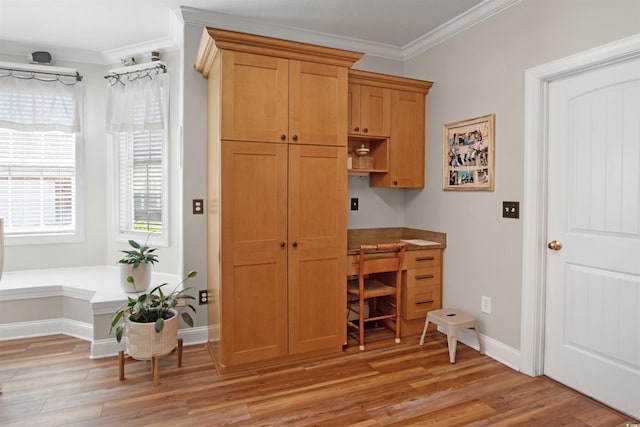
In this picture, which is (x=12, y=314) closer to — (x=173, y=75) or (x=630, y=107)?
(x=173, y=75)

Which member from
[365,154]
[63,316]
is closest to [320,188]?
[365,154]

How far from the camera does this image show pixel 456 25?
3109mm

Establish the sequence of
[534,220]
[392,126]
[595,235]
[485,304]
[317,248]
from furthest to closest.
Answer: [392,126], [485,304], [317,248], [534,220], [595,235]

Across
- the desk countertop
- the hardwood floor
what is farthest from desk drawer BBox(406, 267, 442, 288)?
the hardwood floor

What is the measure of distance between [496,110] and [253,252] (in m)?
2.07

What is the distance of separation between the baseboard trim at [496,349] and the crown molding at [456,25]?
2463 mm

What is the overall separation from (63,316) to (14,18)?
254 centimetres

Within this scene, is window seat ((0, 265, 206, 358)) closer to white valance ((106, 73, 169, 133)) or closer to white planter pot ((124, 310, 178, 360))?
white planter pot ((124, 310, 178, 360))

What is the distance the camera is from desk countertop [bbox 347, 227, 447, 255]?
3.34 m

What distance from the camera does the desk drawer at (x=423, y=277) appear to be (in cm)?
323

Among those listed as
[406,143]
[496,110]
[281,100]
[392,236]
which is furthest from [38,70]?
[496,110]

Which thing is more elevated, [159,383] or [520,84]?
[520,84]

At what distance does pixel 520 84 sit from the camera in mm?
2621

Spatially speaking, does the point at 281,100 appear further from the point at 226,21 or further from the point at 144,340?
the point at 144,340
